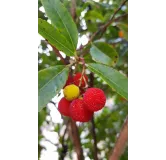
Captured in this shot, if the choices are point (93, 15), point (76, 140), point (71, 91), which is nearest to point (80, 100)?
point (71, 91)

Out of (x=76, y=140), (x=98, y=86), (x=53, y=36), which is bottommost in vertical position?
(x=76, y=140)

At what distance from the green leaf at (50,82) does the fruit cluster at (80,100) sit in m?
0.03

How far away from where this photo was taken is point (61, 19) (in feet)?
1.71

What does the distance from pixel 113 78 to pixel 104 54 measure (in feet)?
0.69

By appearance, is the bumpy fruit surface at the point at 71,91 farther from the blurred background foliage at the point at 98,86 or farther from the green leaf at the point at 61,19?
the blurred background foliage at the point at 98,86

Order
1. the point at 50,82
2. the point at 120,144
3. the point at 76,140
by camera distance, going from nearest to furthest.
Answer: the point at 50,82 → the point at 120,144 → the point at 76,140

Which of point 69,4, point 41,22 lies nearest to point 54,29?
point 41,22

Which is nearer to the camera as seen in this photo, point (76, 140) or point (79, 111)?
point (79, 111)

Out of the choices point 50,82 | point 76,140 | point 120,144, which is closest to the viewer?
point 50,82

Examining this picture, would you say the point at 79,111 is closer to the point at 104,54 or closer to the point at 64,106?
the point at 64,106
